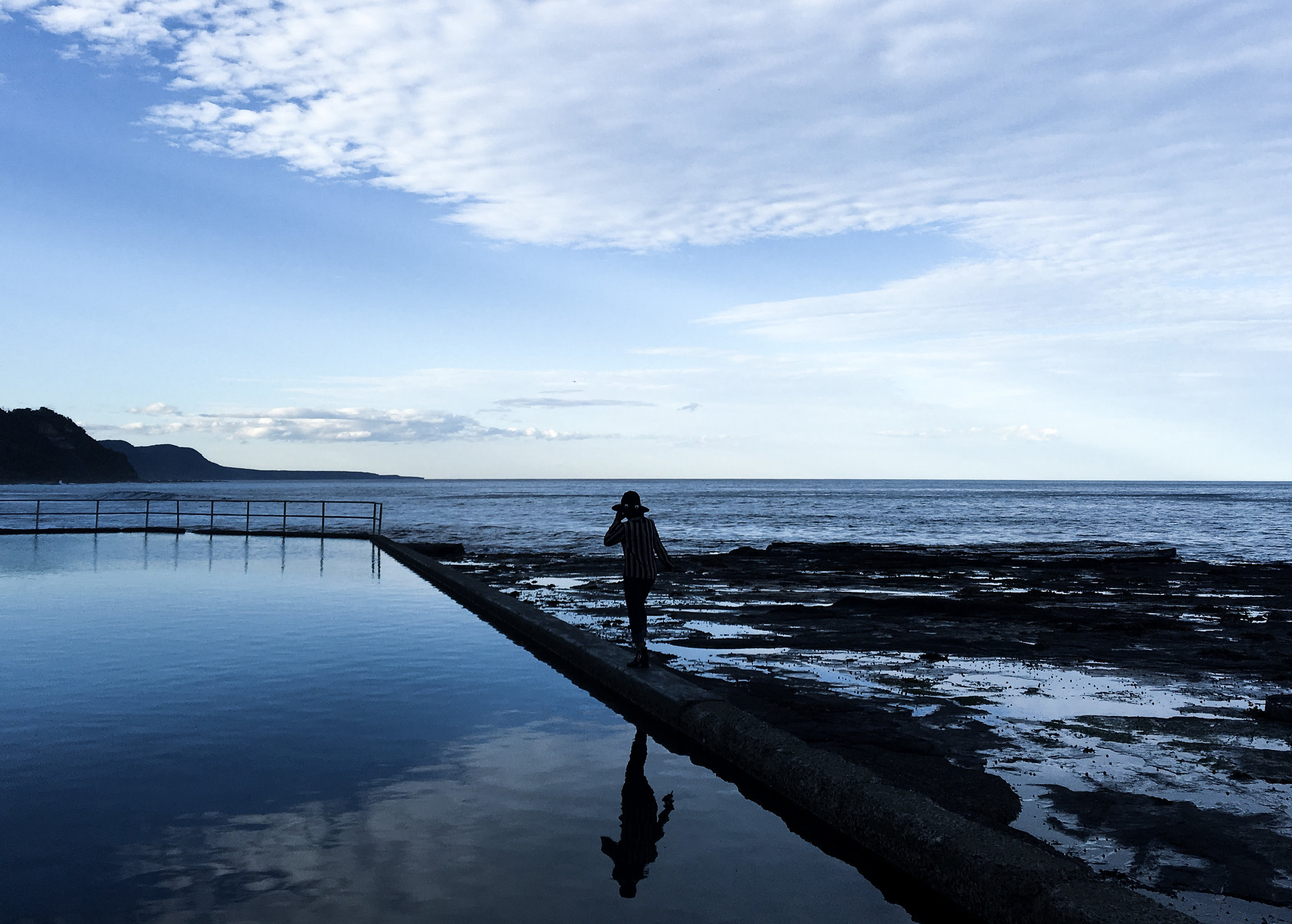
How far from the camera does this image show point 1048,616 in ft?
53.2

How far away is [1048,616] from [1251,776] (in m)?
10.1

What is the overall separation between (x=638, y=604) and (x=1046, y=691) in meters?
4.31

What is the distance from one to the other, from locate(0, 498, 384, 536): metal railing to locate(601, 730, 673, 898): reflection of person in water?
753 inches

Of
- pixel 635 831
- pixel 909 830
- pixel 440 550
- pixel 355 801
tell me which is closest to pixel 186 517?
pixel 440 550

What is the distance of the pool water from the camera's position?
4.32 meters

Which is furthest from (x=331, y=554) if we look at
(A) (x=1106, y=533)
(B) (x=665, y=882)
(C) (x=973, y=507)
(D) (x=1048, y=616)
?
(C) (x=973, y=507)

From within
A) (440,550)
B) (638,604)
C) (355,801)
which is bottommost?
(440,550)

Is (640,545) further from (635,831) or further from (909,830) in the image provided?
(909,830)

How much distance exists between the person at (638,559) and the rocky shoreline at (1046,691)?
0.96 m

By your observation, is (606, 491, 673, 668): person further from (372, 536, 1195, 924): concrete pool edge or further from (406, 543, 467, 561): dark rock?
(406, 543, 467, 561): dark rock

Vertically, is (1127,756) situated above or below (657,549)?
below

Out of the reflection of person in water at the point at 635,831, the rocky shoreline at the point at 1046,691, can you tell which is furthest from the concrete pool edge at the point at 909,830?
the reflection of person in water at the point at 635,831

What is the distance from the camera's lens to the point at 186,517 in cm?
6594

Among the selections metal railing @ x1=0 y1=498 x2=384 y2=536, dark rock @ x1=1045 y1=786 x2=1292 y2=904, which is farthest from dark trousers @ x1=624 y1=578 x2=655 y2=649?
metal railing @ x1=0 y1=498 x2=384 y2=536
